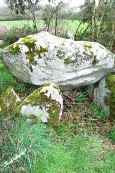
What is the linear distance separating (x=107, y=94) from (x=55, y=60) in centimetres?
120

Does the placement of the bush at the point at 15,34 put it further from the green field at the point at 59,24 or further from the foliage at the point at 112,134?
the foliage at the point at 112,134

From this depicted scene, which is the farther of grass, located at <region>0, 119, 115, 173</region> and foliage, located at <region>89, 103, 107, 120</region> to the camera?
foliage, located at <region>89, 103, 107, 120</region>

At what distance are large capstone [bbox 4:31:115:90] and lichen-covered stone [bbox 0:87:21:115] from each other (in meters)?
0.50

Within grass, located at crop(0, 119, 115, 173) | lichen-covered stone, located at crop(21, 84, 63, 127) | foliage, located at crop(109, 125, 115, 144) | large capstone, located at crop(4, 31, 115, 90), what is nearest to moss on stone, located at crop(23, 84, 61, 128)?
lichen-covered stone, located at crop(21, 84, 63, 127)

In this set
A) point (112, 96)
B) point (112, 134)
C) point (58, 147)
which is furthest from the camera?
point (112, 96)

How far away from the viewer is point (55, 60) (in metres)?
6.97

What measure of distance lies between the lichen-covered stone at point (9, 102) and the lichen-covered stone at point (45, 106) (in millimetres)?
160

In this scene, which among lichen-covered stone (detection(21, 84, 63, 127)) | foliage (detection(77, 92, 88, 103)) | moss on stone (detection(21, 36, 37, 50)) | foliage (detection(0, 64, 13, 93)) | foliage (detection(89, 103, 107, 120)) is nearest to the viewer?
lichen-covered stone (detection(21, 84, 63, 127))

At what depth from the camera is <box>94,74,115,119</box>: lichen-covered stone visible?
24.1 ft

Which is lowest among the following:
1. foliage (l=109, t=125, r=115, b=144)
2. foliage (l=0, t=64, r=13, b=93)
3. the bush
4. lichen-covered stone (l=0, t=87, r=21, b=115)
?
foliage (l=109, t=125, r=115, b=144)

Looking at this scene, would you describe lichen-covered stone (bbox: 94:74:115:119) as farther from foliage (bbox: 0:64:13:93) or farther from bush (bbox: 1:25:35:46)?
bush (bbox: 1:25:35:46)

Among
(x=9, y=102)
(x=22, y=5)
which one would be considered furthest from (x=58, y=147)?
(x=22, y=5)

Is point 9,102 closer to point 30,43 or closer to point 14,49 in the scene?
point 14,49

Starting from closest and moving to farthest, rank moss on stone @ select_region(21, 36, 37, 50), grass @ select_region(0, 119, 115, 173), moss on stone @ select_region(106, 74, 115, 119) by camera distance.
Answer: grass @ select_region(0, 119, 115, 173), moss on stone @ select_region(21, 36, 37, 50), moss on stone @ select_region(106, 74, 115, 119)
